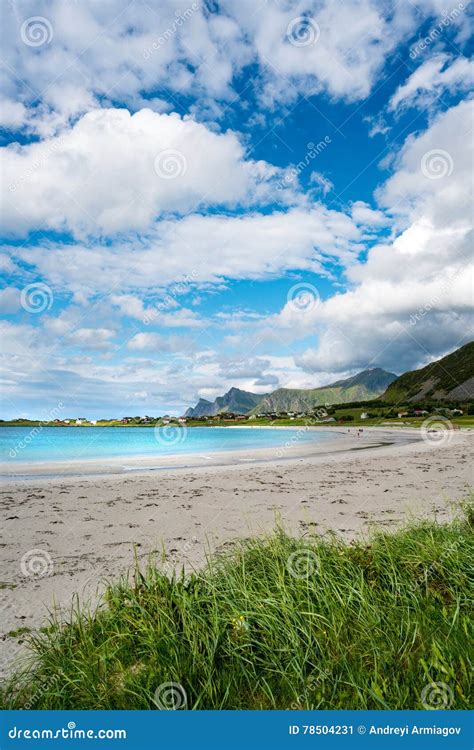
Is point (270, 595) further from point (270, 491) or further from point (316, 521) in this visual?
point (270, 491)

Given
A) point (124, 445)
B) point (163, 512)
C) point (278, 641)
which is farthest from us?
point (124, 445)

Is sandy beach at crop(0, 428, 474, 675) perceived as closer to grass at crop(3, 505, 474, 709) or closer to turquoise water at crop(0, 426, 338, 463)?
grass at crop(3, 505, 474, 709)

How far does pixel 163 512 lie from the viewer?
50.4 feet

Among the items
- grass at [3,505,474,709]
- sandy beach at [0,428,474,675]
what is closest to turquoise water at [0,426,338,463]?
sandy beach at [0,428,474,675]

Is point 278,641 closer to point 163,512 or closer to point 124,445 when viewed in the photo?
point 163,512

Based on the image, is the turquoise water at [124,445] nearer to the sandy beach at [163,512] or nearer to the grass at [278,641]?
the sandy beach at [163,512]

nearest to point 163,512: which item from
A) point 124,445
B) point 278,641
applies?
point 278,641

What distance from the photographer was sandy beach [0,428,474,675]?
351 inches

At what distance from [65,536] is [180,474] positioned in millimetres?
14460

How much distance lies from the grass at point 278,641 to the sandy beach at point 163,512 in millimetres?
1006

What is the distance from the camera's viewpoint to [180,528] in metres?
13.0

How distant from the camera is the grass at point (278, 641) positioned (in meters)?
3.98

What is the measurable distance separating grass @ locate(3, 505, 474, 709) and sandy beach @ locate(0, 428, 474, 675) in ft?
3.30

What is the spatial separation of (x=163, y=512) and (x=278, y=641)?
37.3 feet
